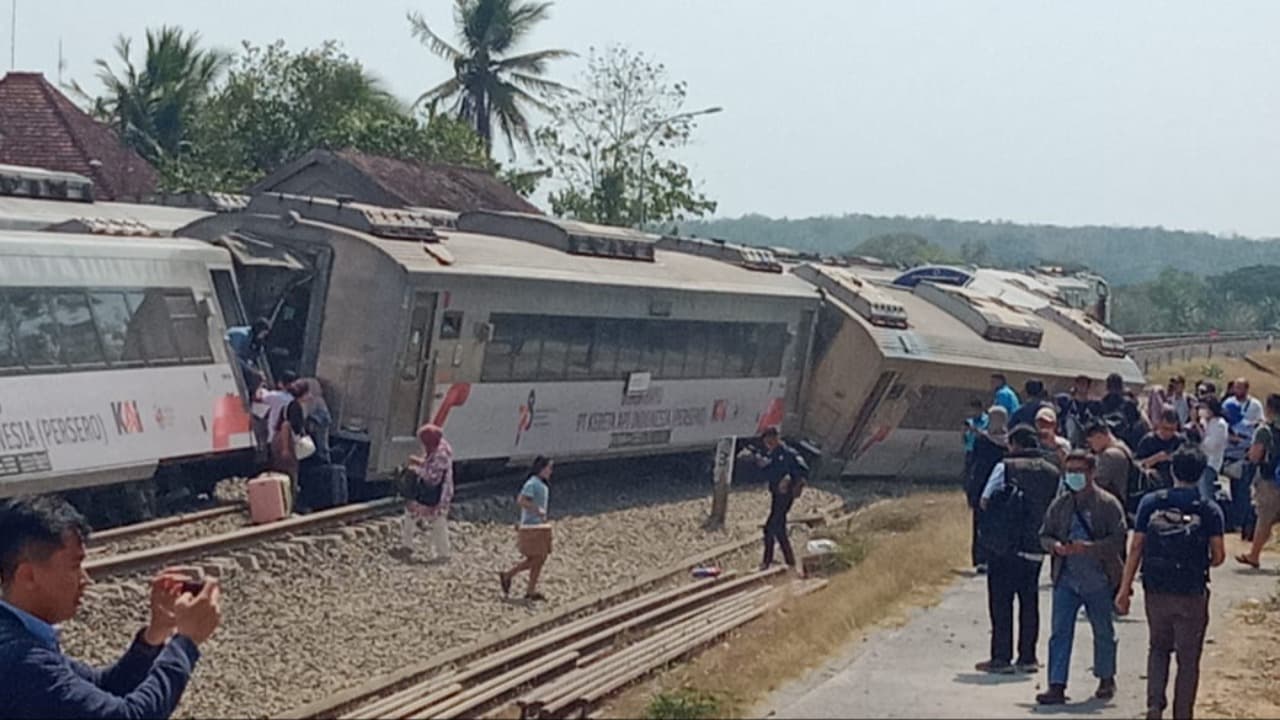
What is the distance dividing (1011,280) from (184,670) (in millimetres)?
37672

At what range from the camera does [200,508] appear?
1902 centimetres

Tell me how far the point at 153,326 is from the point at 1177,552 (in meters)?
10.9

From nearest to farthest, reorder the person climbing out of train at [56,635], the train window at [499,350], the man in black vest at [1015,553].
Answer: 1. the person climbing out of train at [56,635]
2. the man in black vest at [1015,553]
3. the train window at [499,350]

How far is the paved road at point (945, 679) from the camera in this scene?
10.8m

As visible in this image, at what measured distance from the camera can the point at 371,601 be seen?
1555cm

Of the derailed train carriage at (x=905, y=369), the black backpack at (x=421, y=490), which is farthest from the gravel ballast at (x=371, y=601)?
the derailed train carriage at (x=905, y=369)

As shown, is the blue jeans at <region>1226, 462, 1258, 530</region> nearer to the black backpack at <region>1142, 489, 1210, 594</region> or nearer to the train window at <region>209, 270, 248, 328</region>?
the black backpack at <region>1142, 489, 1210, 594</region>

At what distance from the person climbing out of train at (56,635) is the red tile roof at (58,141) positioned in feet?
107

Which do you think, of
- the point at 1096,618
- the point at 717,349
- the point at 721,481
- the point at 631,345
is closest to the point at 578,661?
the point at 1096,618

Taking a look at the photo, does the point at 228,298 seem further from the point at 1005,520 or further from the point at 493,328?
the point at 1005,520

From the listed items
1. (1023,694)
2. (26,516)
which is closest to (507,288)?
(1023,694)

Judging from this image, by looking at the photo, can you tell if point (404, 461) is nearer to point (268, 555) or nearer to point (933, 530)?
point (268, 555)

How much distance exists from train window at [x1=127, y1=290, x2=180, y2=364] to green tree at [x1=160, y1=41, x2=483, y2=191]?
3086cm

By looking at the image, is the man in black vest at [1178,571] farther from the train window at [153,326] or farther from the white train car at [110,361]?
the train window at [153,326]
